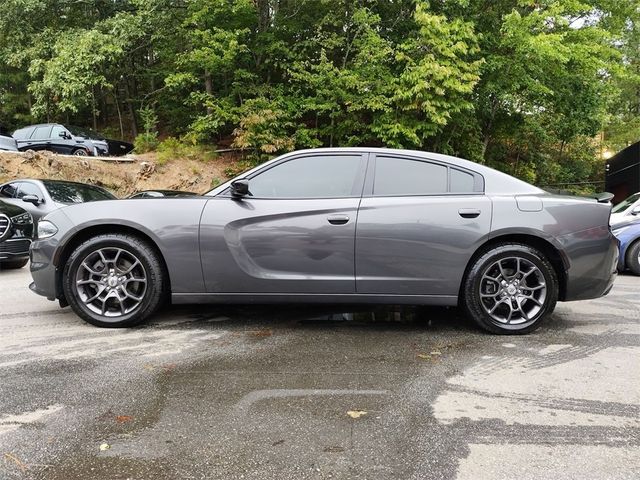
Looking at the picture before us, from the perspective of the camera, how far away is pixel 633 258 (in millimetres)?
8023

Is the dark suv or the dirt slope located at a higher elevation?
the dark suv

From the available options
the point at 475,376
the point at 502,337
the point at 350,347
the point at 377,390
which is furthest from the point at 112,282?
the point at 502,337

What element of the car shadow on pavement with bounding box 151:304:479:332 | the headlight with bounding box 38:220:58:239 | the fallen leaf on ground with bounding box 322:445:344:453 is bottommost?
the fallen leaf on ground with bounding box 322:445:344:453

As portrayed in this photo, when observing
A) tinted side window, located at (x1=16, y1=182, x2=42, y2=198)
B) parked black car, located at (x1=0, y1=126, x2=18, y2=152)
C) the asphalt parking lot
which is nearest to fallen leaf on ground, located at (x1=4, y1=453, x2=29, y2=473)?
the asphalt parking lot

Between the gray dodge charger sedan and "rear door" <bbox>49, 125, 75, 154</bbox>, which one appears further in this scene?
"rear door" <bbox>49, 125, 75, 154</bbox>

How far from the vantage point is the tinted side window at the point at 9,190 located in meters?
9.52

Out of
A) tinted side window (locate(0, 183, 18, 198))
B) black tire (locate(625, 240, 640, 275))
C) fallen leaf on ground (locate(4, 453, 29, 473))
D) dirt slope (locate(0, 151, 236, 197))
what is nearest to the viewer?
fallen leaf on ground (locate(4, 453, 29, 473))

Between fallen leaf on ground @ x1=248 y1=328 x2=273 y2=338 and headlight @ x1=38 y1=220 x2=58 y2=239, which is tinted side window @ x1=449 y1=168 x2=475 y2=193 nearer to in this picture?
fallen leaf on ground @ x1=248 y1=328 x2=273 y2=338

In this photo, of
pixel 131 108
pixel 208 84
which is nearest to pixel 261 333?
pixel 208 84

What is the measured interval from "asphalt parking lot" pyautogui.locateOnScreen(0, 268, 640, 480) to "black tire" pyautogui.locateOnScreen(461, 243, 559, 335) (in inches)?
7.0

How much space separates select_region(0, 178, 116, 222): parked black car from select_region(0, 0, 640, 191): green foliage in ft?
26.5

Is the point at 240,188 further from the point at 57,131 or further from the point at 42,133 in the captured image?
the point at 42,133

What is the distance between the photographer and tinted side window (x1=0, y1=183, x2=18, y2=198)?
375 inches

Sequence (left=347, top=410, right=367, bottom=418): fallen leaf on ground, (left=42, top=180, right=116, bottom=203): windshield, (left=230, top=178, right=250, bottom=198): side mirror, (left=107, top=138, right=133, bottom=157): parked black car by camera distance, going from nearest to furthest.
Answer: (left=347, top=410, right=367, bottom=418): fallen leaf on ground → (left=230, top=178, right=250, bottom=198): side mirror → (left=42, top=180, right=116, bottom=203): windshield → (left=107, top=138, right=133, bottom=157): parked black car
